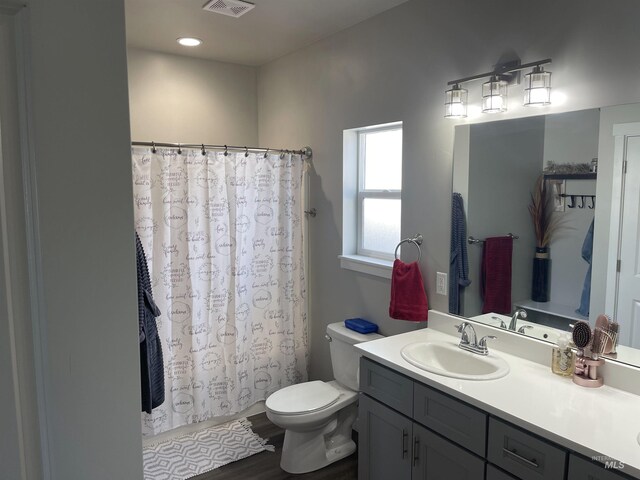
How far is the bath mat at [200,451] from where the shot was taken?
9.00 feet

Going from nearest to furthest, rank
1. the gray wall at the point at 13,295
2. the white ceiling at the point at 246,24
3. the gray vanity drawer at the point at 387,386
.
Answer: the gray wall at the point at 13,295 < the gray vanity drawer at the point at 387,386 < the white ceiling at the point at 246,24

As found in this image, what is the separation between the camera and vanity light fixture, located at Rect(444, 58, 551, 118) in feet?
6.30

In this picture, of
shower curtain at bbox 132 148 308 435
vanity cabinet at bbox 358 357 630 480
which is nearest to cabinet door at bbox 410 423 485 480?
vanity cabinet at bbox 358 357 630 480

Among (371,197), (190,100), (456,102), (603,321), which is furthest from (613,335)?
(190,100)

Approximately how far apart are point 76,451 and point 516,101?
2.05m

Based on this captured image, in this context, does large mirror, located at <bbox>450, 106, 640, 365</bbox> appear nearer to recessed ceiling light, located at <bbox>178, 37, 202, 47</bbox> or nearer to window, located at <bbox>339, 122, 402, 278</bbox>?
window, located at <bbox>339, 122, 402, 278</bbox>

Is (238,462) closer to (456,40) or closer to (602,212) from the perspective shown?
(602,212)

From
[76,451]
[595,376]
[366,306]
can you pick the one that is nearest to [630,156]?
[595,376]

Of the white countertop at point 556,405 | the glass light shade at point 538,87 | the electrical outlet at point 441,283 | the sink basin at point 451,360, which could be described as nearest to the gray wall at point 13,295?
the white countertop at point 556,405

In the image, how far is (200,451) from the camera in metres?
2.94

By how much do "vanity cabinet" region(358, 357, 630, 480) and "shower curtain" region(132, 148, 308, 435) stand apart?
1229mm

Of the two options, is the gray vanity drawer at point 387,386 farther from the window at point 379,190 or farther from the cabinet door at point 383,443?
the window at point 379,190

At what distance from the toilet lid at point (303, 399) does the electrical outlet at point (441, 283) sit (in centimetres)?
Result: 86

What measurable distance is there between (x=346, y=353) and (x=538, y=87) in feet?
5.77
